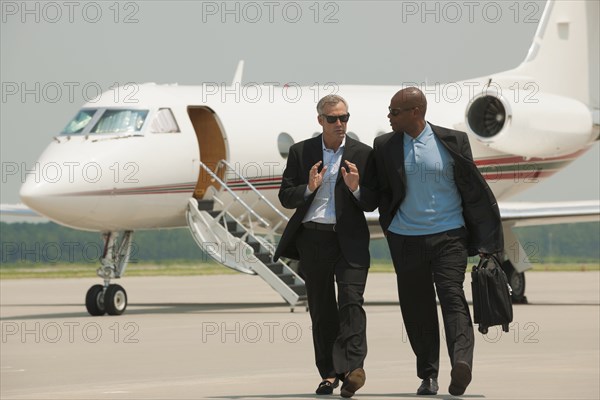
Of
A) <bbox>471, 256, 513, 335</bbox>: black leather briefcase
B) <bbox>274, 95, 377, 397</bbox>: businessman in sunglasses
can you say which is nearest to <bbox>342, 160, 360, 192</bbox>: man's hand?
<bbox>274, 95, 377, 397</bbox>: businessman in sunglasses

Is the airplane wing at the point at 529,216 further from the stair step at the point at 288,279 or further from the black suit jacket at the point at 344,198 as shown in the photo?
the black suit jacket at the point at 344,198

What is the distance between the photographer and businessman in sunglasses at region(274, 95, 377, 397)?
9.97 metres

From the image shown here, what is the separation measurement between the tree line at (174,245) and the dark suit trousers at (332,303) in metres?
11.2

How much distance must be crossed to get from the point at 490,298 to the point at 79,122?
1341cm

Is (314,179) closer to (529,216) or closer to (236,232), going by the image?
(236,232)

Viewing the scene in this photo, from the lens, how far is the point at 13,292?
1314 inches

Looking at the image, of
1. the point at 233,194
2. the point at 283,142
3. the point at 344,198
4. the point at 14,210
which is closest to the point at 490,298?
the point at 344,198

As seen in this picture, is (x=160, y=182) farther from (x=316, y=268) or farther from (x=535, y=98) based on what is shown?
(x=316, y=268)

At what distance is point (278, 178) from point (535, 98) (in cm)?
550

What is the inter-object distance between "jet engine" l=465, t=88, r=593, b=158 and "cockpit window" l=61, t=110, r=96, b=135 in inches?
273

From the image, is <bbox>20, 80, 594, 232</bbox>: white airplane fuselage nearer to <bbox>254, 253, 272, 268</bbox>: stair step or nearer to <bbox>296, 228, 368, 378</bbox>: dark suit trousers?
<bbox>254, 253, 272, 268</bbox>: stair step

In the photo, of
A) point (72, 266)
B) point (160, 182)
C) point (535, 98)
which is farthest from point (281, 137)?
point (72, 266)

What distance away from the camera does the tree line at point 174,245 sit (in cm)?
2336

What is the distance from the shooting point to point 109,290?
21484 millimetres
